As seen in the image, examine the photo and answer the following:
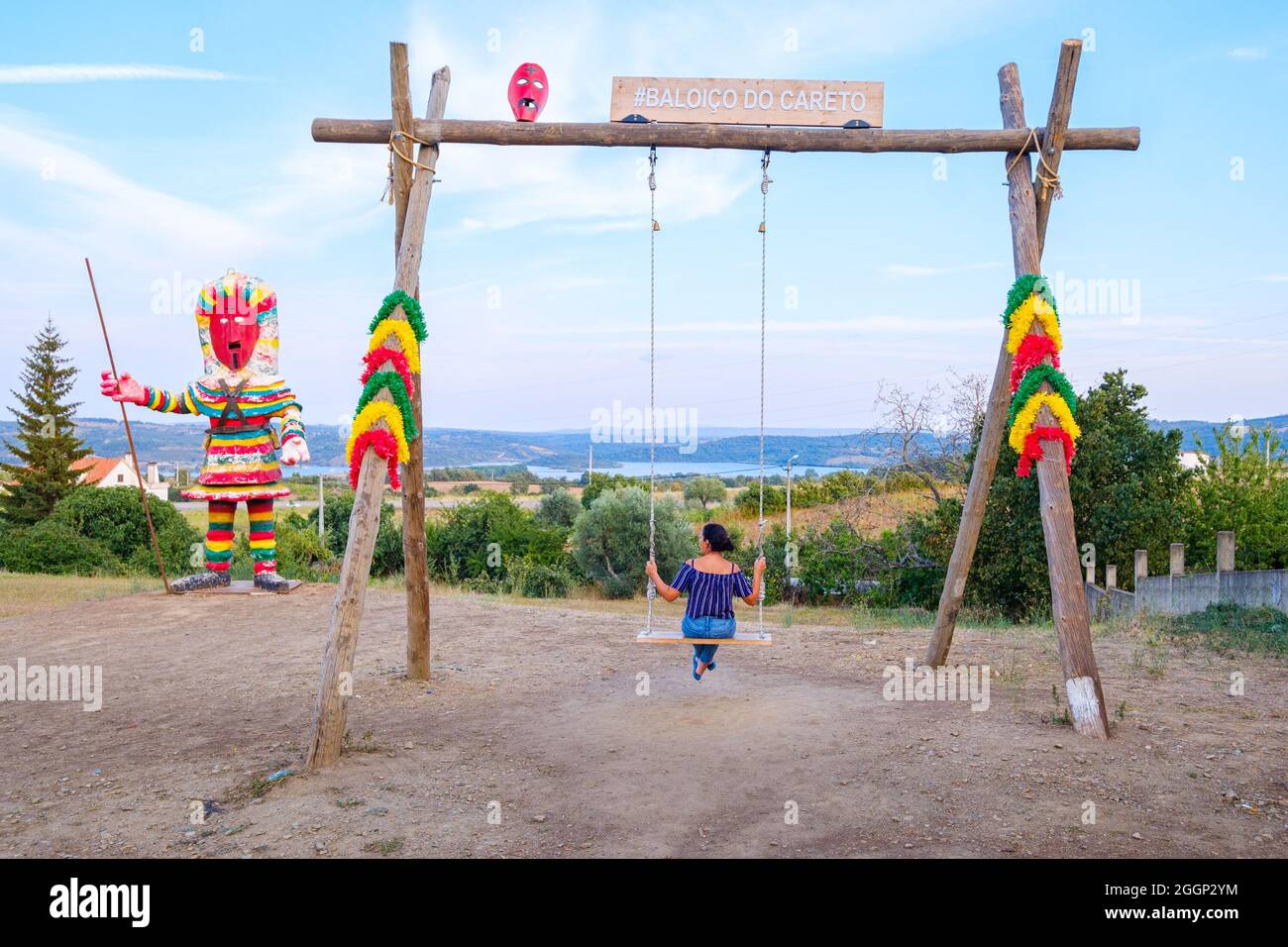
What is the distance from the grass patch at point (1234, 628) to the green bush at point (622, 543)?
1257cm

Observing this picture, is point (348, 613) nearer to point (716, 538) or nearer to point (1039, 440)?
point (716, 538)

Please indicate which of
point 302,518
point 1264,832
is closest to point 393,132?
point 1264,832

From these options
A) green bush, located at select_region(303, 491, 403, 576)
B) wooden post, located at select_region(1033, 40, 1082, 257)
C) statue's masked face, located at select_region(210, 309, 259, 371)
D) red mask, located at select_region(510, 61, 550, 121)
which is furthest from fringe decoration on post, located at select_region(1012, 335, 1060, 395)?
green bush, located at select_region(303, 491, 403, 576)

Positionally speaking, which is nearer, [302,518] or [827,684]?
[827,684]

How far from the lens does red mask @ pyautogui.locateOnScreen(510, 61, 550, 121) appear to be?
23.1 ft

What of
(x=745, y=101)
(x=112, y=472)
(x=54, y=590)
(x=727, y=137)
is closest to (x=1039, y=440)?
(x=727, y=137)

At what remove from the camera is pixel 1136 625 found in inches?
424

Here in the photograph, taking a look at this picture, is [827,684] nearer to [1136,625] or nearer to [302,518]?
[1136,625]

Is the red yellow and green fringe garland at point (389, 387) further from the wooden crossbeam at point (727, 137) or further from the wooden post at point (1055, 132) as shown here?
the wooden post at point (1055, 132)

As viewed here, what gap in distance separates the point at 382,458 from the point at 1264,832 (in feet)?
18.0

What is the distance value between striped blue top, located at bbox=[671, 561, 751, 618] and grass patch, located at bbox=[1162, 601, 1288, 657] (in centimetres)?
534

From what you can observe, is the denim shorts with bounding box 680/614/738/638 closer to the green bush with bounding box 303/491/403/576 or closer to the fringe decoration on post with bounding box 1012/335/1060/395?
the fringe decoration on post with bounding box 1012/335/1060/395

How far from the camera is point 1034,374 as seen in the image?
6.74m

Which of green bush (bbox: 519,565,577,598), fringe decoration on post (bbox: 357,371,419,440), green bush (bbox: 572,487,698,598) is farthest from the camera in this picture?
green bush (bbox: 572,487,698,598)
